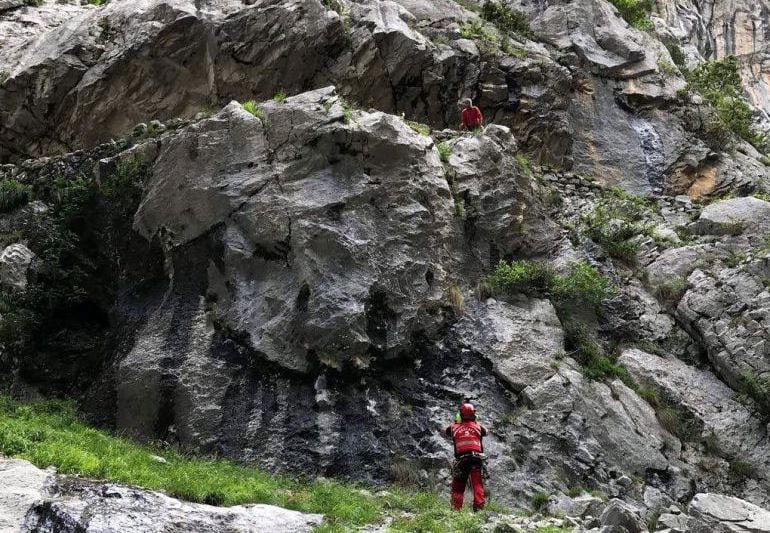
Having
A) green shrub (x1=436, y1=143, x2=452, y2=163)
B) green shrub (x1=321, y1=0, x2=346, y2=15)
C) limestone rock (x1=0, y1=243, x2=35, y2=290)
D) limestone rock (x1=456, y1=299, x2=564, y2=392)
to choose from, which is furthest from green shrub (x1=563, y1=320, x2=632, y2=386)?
green shrub (x1=321, y1=0, x2=346, y2=15)

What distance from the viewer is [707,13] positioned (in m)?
42.5

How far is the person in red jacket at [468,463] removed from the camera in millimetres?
10469

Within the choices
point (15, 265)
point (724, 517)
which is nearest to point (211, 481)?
point (724, 517)

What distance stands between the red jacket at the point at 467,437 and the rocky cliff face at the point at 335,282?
1242 mm

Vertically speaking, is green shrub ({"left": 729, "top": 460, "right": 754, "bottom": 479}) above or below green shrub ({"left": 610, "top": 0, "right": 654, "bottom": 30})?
below

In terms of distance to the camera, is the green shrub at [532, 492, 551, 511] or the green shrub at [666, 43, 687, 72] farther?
the green shrub at [666, 43, 687, 72]

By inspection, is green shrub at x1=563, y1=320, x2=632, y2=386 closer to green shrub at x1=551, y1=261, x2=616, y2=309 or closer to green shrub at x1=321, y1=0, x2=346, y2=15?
green shrub at x1=551, y1=261, x2=616, y2=309

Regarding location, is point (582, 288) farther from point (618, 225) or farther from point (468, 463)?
point (468, 463)

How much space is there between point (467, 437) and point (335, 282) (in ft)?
13.2

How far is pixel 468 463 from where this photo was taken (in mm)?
10641

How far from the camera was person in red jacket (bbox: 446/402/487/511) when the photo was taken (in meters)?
10.5

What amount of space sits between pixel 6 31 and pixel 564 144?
1735cm

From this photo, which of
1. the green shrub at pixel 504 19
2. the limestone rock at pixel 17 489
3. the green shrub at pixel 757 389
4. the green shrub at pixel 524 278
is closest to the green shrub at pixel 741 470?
the green shrub at pixel 757 389

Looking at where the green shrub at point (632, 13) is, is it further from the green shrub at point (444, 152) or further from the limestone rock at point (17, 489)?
the limestone rock at point (17, 489)
